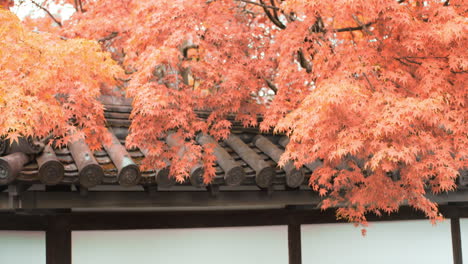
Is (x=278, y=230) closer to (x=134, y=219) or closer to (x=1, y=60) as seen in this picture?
(x=134, y=219)

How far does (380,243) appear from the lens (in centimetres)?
778

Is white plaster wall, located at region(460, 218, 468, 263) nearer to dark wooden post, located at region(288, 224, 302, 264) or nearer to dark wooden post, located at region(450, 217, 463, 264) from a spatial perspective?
dark wooden post, located at region(450, 217, 463, 264)

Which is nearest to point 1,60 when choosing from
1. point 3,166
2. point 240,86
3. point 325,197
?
point 3,166

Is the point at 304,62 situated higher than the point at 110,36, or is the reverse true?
the point at 110,36

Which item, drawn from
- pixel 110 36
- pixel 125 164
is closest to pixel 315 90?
pixel 125 164

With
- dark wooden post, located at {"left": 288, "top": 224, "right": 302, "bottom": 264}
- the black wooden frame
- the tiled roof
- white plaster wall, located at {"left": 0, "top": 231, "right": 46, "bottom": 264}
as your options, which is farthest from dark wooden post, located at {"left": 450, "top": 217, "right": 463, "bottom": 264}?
white plaster wall, located at {"left": 0, "top": 231, "right": 46, "bottom": 264}

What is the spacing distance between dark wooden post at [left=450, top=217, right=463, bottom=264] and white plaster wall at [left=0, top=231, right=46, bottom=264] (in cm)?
670

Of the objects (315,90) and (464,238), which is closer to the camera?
(315,90)

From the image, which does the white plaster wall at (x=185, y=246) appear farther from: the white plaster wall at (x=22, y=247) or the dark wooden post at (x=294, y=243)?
the white plaster wall at (x=22, y=247)

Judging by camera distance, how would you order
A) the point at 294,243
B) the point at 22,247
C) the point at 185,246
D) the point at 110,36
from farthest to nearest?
the point at 110,36
the point at 294,243
the point at 185,246
the point at 22,247

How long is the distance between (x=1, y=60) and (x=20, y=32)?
0.50m

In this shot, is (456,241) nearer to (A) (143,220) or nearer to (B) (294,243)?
(B) (294,243)

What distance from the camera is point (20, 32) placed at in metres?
5.56

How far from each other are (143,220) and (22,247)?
57.9 inches
